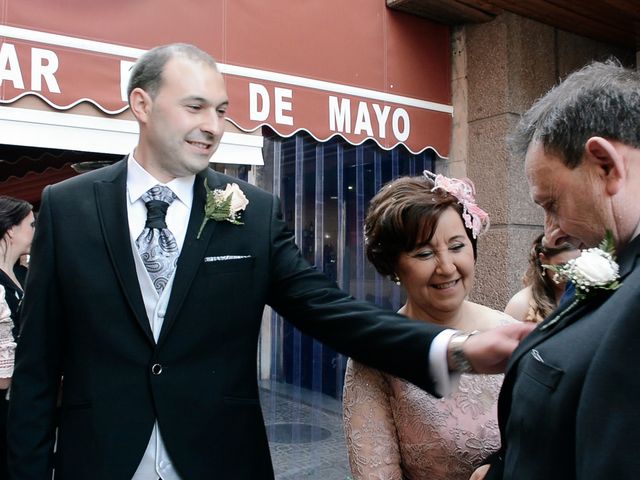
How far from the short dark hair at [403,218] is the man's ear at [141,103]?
0.77 m

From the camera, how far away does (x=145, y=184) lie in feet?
6.07

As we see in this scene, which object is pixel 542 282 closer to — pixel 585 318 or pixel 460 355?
pixel 460 355

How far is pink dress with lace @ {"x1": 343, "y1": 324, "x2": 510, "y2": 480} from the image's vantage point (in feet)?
5.60

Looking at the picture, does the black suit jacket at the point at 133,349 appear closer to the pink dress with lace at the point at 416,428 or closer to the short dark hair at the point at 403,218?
the pink dress with lace at the point at 416,428

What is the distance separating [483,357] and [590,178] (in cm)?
60

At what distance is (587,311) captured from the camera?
1.13 m

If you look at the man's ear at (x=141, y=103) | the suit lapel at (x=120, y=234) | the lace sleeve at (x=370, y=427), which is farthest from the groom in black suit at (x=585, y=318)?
the man's ear at (x=141, y=103)

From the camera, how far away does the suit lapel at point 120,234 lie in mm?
1681

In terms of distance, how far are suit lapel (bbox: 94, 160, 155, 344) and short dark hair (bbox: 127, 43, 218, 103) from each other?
270mm

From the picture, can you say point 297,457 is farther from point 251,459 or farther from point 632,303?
point 632,303

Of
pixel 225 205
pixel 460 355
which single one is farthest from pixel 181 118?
pixel 460 355

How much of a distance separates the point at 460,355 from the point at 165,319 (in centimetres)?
82

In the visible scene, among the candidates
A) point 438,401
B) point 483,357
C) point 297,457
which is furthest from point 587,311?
point 297,457

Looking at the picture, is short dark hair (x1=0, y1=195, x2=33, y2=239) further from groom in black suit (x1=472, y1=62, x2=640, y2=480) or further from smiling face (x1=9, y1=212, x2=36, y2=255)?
groom in black suit (x1=472, y1=62, x2=640, y2=480)
